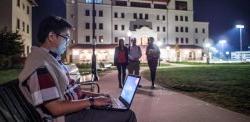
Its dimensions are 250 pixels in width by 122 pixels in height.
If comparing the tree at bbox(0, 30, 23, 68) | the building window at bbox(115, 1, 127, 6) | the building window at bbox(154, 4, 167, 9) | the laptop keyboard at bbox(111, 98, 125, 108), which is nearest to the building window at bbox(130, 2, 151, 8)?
the building window at bbox(115, 1, 127, 6)

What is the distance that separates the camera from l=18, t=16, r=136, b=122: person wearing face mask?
3.53 meters

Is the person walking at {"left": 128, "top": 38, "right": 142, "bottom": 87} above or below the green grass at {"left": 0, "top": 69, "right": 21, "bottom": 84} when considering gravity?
above

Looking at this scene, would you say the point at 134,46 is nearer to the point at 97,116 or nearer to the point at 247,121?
the point at 247,121

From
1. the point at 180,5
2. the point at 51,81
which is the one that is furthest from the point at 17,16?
the point at 180,5

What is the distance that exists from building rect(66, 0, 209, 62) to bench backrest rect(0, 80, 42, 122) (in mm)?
69115

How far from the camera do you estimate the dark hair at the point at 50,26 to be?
384cm

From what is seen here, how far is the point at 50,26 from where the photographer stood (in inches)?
151

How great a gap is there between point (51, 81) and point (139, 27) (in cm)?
8055

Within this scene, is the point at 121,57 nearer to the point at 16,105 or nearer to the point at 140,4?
the point at 16,105

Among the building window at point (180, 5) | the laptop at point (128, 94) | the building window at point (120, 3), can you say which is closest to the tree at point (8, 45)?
the laptop at point (128, 94)

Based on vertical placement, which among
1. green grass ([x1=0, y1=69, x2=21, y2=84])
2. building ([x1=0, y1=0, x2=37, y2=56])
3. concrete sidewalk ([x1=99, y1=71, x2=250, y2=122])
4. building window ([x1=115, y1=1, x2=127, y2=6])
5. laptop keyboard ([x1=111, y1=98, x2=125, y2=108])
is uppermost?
building window ([x1=115, y1=1, x2=127, y2=6])

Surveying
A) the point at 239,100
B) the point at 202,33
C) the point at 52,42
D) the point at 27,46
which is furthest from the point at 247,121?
the point at 202,33

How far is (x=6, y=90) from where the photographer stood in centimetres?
385

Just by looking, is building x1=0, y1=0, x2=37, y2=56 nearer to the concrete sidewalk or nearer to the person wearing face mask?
the concrete sidewalk
